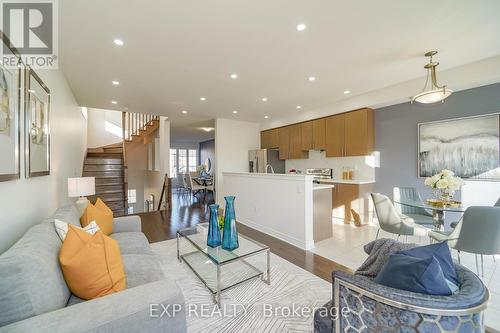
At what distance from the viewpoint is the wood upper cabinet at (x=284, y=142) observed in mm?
6029

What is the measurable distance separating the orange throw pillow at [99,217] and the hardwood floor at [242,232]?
46.5 inches

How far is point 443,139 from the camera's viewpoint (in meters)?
3.54

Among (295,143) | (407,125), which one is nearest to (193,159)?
(295,143)

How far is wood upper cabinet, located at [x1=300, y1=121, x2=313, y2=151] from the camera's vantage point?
5383 mm

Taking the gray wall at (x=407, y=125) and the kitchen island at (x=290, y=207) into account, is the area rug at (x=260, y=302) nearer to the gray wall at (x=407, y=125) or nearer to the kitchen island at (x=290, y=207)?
the kitchen island at (x=290, y=207)

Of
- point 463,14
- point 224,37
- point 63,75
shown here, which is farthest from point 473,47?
point 63,75

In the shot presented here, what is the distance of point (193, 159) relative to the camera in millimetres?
12258

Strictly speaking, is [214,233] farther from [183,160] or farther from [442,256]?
[183,160]

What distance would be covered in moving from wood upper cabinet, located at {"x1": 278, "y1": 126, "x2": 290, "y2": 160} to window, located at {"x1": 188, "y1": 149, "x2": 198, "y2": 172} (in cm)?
729

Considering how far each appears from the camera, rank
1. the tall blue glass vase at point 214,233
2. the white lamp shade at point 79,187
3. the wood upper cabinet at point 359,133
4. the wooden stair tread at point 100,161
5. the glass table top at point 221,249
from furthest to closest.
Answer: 1. the wooden stair tread at point 100,161
2. the wood upper cabinet at point 359,133
3. the white lamp shade at point 79,187
4. the tall blue glass vase at point 214,233
5. the glass table top at point 221,249

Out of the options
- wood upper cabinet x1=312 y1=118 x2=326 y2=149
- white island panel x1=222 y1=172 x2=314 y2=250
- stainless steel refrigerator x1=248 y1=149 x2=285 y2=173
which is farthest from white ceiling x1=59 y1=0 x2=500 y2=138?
stainless steel refrigerator x1=248 y1=149 x2=285 y2=173

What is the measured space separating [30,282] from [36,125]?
1770 mm

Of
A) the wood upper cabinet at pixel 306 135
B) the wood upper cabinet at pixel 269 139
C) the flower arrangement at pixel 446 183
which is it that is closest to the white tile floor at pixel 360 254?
the flower arrangement at pixel 446 183

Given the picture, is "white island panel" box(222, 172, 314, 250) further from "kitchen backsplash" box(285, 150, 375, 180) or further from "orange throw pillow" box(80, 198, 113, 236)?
"orange throw pillow" box(80, 198, 113, 236)
